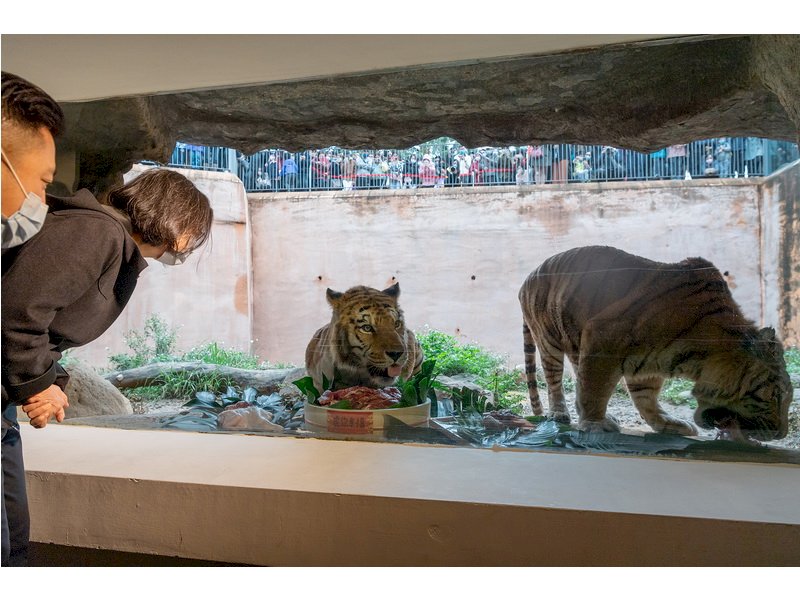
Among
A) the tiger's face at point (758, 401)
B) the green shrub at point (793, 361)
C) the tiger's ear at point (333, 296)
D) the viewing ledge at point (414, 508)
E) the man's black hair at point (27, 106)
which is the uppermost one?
the man's black hair at point (27, 106)

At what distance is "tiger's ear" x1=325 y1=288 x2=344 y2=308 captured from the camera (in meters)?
2.51

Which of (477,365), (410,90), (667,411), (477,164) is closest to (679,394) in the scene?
(667,411)

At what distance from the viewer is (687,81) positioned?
82.0 inches

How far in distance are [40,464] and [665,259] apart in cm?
222

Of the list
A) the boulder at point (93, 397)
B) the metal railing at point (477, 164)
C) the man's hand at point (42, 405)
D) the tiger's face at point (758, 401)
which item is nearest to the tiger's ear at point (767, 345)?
the tiger's face at point (758, 401)

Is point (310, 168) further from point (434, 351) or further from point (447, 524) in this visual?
point (447, 524)

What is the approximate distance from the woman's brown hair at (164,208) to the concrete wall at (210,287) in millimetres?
734

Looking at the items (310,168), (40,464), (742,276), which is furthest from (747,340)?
(40,464)

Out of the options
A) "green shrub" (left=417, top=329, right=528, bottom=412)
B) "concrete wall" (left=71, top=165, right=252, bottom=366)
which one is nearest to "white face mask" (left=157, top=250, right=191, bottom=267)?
"concrete wall" (left=71, top=165, right=252, bottom=366)

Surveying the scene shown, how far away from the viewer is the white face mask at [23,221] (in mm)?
1173

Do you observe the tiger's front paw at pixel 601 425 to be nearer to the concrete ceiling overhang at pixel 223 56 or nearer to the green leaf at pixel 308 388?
the green leaf at pixel 308 388

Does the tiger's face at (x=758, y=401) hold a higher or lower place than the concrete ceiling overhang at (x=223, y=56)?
lower

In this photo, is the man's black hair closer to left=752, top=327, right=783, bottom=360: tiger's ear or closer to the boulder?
the boulder

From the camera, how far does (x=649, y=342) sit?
7.43ft
